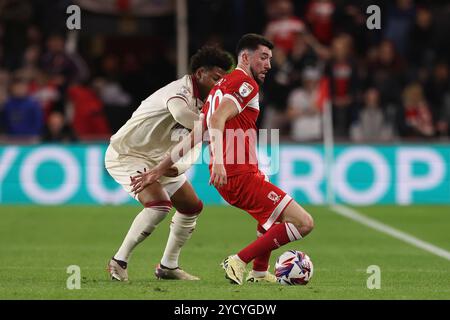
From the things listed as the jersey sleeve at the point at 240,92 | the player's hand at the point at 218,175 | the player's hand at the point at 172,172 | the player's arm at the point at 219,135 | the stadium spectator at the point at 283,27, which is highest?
the stadium spectator at the point at 283,27

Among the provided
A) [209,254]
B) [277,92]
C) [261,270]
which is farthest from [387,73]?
[261,270]

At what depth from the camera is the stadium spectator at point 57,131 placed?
18953 millimetres

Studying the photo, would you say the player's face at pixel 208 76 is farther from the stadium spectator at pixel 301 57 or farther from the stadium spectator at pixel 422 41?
the stadium spectator at pixel 422 41

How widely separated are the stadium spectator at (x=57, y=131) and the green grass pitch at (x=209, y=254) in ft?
4.41

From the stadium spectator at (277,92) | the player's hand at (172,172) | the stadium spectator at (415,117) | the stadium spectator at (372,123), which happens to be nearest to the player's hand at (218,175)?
the player's hand at (172,172)

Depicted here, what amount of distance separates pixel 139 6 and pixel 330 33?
12.6ft

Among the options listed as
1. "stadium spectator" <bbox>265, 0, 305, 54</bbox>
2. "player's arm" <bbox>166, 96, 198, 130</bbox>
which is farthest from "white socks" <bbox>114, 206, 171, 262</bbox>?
"stadium spectator" <bbox>265, 0, 305, 54</bbox>

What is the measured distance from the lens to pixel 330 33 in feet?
68.9

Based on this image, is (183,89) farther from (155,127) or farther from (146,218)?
(146,218)

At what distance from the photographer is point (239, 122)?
355 inches

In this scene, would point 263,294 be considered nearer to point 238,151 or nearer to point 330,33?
point 238,151

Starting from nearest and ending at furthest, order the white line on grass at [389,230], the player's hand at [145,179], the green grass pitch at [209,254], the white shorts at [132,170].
→ the green grass pitch at [209,254] → the player's hand at [145,179] → the white shorts at [132,170] → the white line on grass at [389,230]

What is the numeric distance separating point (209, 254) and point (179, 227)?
225cm

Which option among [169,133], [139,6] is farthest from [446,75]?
[169,133]
